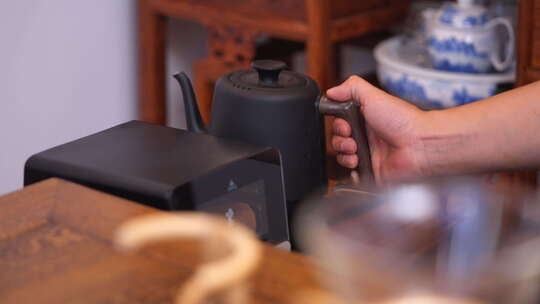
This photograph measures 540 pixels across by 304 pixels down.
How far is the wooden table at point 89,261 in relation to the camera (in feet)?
1.55

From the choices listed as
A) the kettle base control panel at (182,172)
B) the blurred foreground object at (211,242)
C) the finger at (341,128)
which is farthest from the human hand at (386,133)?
the blurred foreground object at (211,242)

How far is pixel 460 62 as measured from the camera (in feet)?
4.92

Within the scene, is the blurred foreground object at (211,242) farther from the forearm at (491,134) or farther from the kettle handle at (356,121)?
the forearm at (491,134)

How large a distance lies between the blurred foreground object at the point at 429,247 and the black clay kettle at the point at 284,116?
0.88 feet

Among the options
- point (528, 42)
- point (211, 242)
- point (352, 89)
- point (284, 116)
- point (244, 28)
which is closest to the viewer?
point (211, 242)

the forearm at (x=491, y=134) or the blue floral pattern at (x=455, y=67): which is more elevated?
the forearm at (x=491, y=134)

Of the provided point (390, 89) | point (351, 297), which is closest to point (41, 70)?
point (390, 89)

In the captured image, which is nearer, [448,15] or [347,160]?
[347,160]

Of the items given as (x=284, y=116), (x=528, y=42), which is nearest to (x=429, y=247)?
(x=284, y=116)

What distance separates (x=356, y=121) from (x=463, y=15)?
0.72 metres

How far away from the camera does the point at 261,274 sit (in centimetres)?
48

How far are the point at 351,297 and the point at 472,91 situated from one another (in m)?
1.15

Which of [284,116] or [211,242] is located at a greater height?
[211,242]

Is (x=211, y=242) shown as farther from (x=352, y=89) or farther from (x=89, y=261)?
(x=352, y=89)
